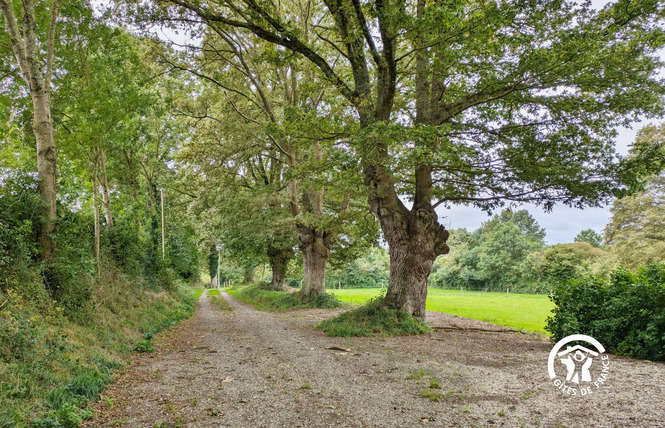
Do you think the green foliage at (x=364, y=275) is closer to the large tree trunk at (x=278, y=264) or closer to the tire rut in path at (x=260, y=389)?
the large tree trunk at (x=278, y=264)

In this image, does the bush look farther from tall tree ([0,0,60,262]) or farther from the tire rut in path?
tall tree ([0,0,60,262])

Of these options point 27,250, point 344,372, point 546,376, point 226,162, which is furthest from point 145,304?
point 546,376

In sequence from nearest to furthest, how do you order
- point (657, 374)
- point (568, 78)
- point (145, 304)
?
point (657, 374) < point (568, 78) < point (145, 304)

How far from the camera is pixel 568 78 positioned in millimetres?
8164

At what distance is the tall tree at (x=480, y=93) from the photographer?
7219 millimetres

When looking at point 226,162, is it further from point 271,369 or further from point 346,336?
point 271,369

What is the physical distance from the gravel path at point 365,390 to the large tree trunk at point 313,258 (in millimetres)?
10112

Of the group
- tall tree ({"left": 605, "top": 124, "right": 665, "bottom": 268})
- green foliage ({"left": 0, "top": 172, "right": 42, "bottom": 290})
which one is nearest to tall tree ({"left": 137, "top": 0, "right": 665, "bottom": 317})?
green foliage ({"left": 0, "top": 172, "right": 42, "bottom": 290})

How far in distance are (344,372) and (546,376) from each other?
120 inches

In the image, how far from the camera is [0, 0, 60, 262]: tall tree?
7047 mm

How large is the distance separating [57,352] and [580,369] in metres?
7.85

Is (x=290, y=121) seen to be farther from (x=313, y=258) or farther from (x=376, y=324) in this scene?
(x=313, y=258)

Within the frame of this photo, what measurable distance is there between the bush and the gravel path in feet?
2.41

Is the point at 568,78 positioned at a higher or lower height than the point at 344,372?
higher
